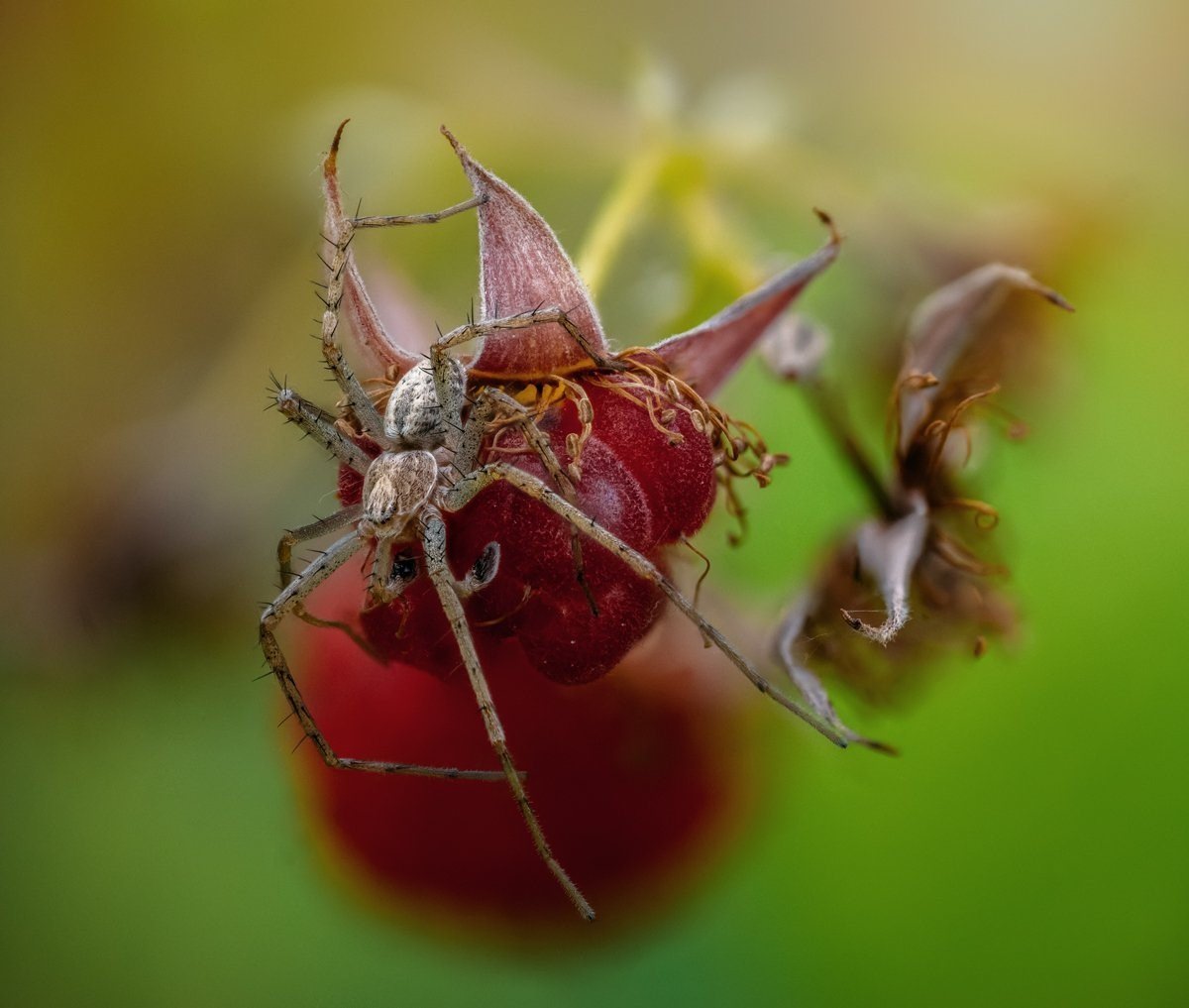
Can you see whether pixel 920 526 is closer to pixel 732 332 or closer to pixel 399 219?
pixel 732 332

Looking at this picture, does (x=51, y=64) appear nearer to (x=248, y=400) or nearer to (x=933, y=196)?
(x=248, y=400)

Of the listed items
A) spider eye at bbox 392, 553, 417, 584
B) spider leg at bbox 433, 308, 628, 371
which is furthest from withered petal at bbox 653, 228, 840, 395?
spider eye at bbox 392, 553, 417, 584

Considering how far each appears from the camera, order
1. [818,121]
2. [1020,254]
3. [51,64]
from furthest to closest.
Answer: [818,121]
[51,64]
[1020,254]

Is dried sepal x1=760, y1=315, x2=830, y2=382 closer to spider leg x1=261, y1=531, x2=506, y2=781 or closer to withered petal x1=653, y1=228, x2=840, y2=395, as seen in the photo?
withered petal x1=653, y1=228, x2=840, y2=395

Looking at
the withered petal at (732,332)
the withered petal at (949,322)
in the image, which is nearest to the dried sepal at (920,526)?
the withered petal at (949,322)

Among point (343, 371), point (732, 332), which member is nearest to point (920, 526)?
point (732, 332)

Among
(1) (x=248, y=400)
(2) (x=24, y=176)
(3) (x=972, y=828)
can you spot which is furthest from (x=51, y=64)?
(3) (x=972, y=828)

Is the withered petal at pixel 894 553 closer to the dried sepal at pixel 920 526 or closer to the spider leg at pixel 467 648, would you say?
the dried sepal at pixel 920 526
